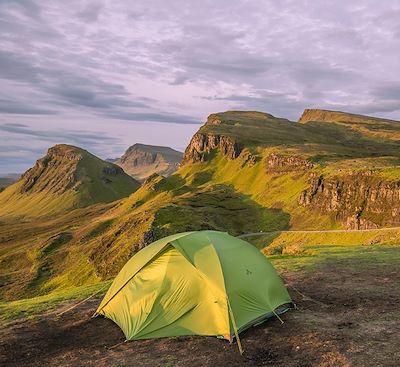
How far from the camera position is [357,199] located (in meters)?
123

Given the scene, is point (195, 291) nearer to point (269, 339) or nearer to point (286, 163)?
point (269, 339)

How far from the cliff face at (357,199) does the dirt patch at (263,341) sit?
102 meters

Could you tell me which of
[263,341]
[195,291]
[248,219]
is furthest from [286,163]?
[263,341]

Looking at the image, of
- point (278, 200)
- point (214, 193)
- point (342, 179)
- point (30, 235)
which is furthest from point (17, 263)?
→ point (342, 179)

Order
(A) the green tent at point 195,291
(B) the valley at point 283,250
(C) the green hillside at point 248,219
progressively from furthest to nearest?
(C) the green hillside at point 248,219 → (A) the green tent at point 195,291 → (B) the valley at point 283,250

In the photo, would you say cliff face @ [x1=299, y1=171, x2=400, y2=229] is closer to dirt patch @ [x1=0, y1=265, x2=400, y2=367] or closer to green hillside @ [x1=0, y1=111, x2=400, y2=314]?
green hillside @ [x1=0, y1=111, x2=400, y2=314]

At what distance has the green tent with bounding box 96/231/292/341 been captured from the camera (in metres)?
15.1

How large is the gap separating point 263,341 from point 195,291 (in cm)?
332

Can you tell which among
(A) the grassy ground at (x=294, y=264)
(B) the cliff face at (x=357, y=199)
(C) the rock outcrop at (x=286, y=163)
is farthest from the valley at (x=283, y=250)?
(C) the rock outcrop at (x=286, y=163)

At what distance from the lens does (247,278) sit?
16.5 m

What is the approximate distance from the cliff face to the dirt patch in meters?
102

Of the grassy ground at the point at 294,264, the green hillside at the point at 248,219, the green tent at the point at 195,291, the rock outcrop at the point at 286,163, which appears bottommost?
the green hillside at the point at 248,219

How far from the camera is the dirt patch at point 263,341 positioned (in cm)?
1241

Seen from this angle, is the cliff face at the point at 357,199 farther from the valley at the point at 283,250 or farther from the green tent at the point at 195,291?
the green tent at the point at 195,291
